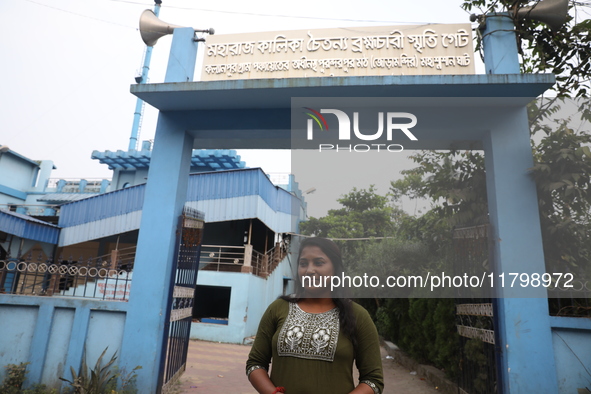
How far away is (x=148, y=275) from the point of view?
5078 mm

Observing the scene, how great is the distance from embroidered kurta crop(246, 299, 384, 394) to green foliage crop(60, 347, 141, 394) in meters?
3.50

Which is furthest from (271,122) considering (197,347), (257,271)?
(257,271)

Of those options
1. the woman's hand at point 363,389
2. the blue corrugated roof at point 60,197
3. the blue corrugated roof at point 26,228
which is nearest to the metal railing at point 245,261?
the blue corrugated roof at point 26,228

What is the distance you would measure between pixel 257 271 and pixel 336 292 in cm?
1263

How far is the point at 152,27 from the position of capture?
Result: 5785 millimetres

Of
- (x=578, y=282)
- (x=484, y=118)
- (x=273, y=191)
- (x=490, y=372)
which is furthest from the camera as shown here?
(x=273, y=191)

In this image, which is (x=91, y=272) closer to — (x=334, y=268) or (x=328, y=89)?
(x=328, y=89)

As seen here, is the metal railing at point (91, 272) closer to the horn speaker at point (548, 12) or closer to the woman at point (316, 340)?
the woman at point (316, 340)

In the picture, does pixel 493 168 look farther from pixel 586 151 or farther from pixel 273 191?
pixel 273 191

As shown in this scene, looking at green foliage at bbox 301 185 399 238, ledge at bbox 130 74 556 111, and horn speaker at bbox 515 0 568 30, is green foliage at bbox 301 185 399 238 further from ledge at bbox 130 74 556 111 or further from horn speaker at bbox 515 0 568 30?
horn speaker at bbox 515 0 568 30

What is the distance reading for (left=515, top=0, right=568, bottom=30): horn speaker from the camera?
4.65 metres

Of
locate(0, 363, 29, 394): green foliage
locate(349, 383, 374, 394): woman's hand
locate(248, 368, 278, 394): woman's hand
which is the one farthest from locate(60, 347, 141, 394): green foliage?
locate(349, 383, 374, 394): woman's hand

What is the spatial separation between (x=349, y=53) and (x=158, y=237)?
Answer: 339cm

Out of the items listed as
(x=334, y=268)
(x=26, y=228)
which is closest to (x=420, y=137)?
Answer: (x=334, y=268)
